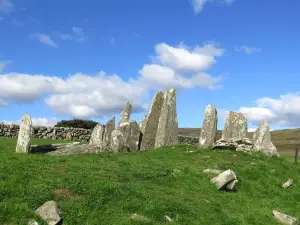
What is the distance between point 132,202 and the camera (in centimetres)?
1636

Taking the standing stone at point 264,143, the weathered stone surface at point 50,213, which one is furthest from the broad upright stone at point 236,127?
the weathered stone surface at point 50,213

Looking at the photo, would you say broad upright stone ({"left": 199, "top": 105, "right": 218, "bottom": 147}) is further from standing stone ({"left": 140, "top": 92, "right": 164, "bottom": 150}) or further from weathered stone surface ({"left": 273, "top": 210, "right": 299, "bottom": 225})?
weathered stone surface ({"left": 273, "top": 210, "right": 299, "bottom": 225})

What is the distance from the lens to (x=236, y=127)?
37.7m

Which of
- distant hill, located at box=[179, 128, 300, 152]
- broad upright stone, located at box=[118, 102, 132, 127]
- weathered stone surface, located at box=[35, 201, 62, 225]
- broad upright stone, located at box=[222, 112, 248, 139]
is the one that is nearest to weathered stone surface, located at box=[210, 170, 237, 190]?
weathered stone surface, located at box=[35, 201, 62, 225]

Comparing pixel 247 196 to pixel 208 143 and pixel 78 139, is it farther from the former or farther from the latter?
pixel 78 139

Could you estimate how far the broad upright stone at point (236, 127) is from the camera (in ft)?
123

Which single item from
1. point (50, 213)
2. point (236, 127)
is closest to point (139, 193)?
point (50, 213)

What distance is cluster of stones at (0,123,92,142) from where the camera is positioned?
49944 mm

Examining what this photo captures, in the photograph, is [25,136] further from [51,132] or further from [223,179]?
[51,132]

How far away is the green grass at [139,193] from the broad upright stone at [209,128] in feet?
34.1

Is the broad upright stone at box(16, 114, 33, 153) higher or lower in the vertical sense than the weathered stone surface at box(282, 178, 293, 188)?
higher

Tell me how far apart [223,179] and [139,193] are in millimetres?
6015

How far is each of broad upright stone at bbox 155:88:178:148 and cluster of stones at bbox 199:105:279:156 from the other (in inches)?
98.9

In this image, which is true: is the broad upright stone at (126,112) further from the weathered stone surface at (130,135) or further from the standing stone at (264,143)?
the standing stone at (264,143)
